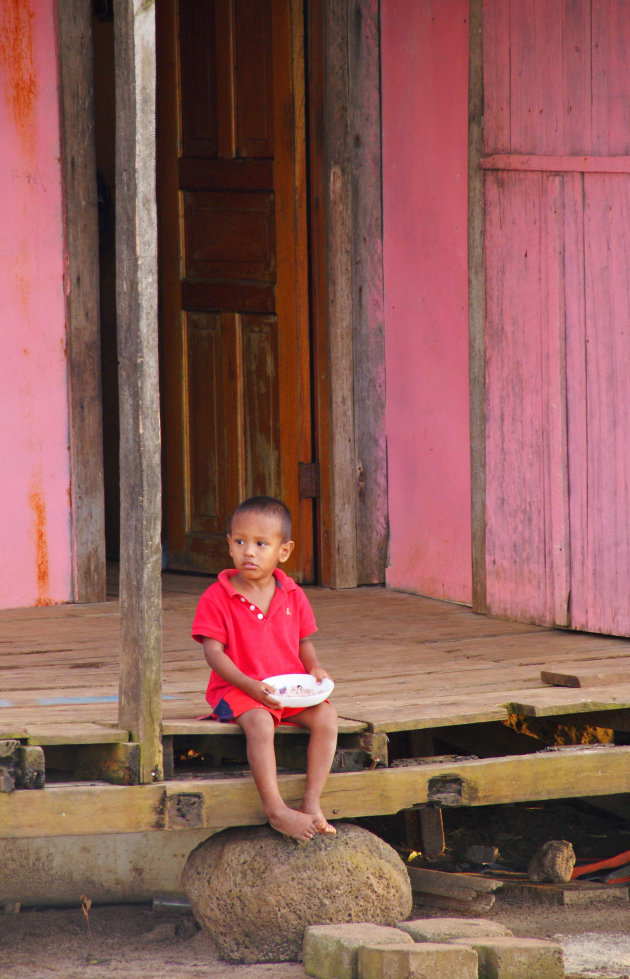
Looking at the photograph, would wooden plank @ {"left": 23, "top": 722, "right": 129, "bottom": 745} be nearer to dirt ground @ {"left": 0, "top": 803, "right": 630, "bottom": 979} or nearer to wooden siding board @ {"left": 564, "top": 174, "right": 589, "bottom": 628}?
dirt ground @ {"left": 0, "top": 803, "right": 630, "bottom": 979}

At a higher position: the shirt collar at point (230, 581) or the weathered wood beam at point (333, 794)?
the shirt collar at point (230, 581)

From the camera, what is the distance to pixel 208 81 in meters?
6.70

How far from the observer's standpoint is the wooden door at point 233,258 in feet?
21.4

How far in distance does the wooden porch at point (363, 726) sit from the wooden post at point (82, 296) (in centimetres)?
48

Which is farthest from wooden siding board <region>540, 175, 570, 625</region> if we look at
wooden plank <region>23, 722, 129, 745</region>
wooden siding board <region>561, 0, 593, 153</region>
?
wooden plank <region>23, 722, 129, 745</region>

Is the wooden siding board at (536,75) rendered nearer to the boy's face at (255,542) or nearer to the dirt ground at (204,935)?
the boy's face at (255,542)

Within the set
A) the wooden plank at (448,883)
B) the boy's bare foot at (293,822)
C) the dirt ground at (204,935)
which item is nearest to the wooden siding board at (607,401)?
the dirt ground at (204,935)

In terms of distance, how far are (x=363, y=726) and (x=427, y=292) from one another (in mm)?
2678

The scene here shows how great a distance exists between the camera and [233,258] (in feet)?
22.1

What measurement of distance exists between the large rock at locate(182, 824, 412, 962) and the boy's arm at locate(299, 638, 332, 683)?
→ 47 centimetres

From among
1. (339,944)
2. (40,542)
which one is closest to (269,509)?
(339,944)

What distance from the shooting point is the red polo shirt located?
414cm

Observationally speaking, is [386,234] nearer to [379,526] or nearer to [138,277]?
[379,526]

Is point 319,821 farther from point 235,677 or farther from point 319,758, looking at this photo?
point 235,677
